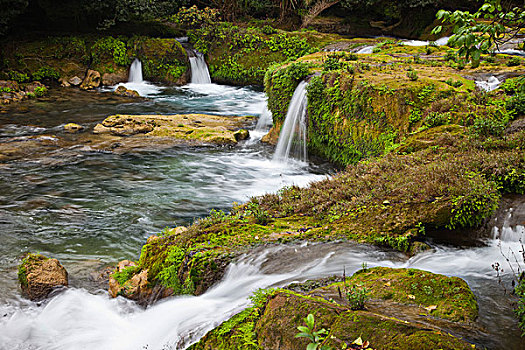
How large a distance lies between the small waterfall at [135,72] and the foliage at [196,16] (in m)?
4.66

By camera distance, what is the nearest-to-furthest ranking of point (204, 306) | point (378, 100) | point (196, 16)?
point (204, 306) < point (378, 100) < point (196, 16)

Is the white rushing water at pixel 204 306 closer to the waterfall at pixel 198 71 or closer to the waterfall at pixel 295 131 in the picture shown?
the waterfall at pixel 295 131

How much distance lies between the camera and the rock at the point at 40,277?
6059mm

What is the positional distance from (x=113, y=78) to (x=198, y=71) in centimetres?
516

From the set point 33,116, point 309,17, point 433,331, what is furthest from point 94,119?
point 309,17

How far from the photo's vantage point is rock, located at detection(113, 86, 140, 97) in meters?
21.3

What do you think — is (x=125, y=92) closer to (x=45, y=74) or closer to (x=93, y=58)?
(x=93, y=58)

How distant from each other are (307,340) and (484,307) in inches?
72.2

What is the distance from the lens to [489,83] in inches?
381

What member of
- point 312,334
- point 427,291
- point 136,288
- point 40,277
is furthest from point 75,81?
point 312,334

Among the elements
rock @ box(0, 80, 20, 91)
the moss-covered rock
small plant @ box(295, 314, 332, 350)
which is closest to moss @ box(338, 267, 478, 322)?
small plant @ box(295, 314, 332, 350)

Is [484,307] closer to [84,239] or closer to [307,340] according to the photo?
[307,340]

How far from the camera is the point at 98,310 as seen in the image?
584 centimetres

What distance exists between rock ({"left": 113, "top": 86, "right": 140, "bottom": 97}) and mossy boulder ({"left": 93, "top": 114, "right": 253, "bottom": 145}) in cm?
672
